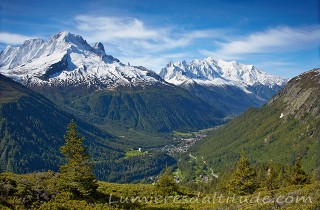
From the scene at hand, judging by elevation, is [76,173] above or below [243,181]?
above

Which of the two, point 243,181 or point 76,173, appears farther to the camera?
point 243,181

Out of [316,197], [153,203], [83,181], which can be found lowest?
[153,203]

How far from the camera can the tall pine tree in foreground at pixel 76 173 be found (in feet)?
140

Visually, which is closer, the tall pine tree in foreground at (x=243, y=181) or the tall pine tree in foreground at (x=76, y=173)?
the tall pine tree in foreground at (x=76, y=173)

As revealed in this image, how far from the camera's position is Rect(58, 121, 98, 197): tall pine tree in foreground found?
42719mm

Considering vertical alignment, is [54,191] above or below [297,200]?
below

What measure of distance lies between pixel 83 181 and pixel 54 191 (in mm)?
4108

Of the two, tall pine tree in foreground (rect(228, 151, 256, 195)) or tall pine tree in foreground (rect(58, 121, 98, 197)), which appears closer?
tall pine tree in foreground (rect(58, 121, 98, 197))

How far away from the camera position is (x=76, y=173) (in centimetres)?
4338

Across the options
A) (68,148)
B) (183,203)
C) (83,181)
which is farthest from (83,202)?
(183,203)

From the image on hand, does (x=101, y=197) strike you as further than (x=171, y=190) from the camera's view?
No

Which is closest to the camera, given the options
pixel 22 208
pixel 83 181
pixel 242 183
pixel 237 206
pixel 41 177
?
pixel 22 208

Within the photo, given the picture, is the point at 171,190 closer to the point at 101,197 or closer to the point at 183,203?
the point at 183,203

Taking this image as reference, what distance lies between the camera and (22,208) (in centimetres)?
3375
